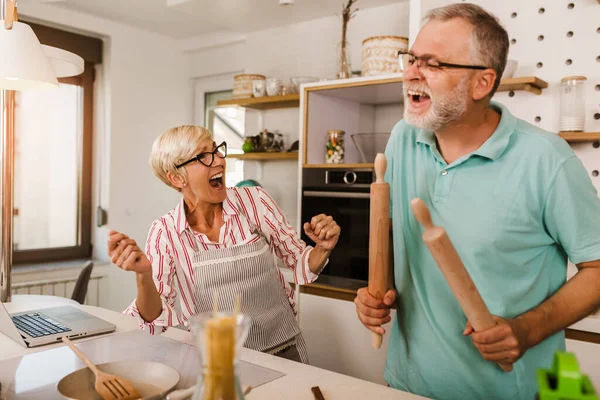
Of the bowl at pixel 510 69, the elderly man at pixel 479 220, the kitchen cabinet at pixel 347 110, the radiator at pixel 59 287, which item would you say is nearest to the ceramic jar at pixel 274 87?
the kitchen cabinet at pixel 347 110

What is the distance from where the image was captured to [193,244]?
175 cm

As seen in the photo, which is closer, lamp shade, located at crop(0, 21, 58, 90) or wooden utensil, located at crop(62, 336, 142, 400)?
wooden utensil, located at crop(62, 336, 142, 400)

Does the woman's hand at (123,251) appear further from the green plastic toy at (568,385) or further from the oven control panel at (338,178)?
the oven control panel at (338,178)

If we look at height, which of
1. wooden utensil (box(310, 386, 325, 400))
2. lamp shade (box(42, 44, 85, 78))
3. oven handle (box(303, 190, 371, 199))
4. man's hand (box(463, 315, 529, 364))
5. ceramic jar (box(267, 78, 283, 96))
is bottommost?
wooden utensil (box(310, 386, 325, 400))

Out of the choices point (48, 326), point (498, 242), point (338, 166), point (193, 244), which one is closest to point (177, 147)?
point (193, 244)

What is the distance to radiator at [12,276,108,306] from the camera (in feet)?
11.8

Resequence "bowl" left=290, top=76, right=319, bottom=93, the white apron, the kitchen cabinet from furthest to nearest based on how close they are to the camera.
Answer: "bowl" left=290, top=76, right=319, bottom=93, the kitchen cabinet, the white apron

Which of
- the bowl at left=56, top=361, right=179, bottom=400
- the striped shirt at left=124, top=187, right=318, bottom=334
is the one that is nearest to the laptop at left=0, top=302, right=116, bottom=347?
the striped shirt at left=124, top=187, right=318, bottom=334

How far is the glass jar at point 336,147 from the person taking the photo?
307 cm

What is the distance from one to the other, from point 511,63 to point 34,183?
3419 mm

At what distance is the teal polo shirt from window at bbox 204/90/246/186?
3264mm

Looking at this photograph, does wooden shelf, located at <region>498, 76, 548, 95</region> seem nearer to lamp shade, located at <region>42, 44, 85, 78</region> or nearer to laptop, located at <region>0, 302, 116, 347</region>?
lamp shade, located at <region>42, 44, 85, 78</region>

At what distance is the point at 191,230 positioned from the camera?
5.84ft

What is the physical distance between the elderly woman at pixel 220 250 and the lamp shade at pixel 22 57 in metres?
0.52
